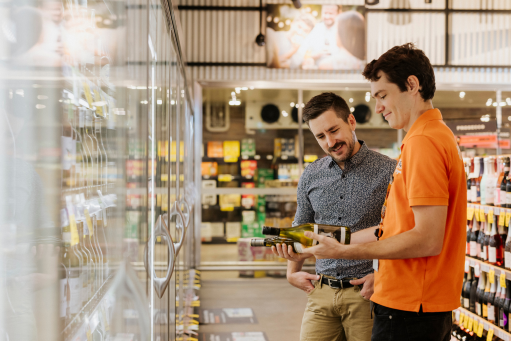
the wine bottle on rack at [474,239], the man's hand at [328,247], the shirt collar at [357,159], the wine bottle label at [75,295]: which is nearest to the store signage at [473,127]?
the wine bottle on rack at [474,239]

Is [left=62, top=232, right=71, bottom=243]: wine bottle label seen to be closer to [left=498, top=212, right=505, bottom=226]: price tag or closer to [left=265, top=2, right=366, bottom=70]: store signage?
[left=498, top=212, right=505, bottom=226]: price tag

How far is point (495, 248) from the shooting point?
3.39 m

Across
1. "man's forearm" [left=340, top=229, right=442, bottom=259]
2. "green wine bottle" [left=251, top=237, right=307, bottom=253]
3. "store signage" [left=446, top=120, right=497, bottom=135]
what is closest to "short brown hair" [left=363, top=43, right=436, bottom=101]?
"man's forearm" [left=340, top=229, right=442, bottom=259]

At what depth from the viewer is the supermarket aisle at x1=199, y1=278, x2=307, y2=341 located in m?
4.11

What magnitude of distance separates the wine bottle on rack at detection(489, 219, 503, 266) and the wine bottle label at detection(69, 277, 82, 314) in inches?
139

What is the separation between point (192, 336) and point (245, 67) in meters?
4.30

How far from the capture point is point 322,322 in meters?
1.80

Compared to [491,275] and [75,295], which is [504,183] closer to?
[491,275]

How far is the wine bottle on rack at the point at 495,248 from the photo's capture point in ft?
11.1

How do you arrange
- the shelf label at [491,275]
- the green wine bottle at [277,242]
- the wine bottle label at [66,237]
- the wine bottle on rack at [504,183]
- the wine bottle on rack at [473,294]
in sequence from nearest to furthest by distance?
the wine bottle label at [66,237]
the green wine bottle at [277,242]
the wine bottle on rack at [504,183]
the shelf label at [491,275]
the wine bottle on rack at [473,294]

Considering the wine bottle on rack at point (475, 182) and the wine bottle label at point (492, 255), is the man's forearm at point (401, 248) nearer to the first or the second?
the wine bottle label at point (492, 255)

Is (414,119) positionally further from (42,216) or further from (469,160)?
(469,160)

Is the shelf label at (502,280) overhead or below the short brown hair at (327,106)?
below

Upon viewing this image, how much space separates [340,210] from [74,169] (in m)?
1.38
